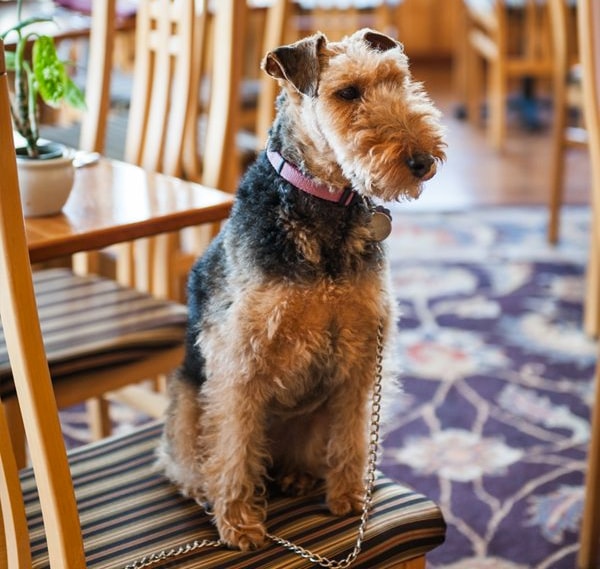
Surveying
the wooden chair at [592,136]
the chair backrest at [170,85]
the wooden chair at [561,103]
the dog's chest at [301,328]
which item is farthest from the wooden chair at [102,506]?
the wooden chair at [561,103]

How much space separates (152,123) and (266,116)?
80 centimetres

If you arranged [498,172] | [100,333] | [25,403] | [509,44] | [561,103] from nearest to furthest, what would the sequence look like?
[25,403]
[100,333]
[561,103]
[498,172]
[509,44]

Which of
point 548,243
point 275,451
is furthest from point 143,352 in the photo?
point 548,243

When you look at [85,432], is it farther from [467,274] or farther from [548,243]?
[548,243]

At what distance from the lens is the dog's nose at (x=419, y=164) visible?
1171 mm

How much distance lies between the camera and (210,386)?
1.35 m

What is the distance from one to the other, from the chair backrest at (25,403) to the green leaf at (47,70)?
51 cm

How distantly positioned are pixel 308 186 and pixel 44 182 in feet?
1.76

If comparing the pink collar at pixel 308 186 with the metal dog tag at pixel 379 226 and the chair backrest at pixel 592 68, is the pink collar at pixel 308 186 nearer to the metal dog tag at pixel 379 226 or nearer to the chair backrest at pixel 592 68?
the metal dog tag at pixel 379 226

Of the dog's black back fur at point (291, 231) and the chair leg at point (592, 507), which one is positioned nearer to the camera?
the dog's black back fur at point (291, 231)

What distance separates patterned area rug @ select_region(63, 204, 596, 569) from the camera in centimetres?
215

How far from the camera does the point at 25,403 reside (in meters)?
1.11

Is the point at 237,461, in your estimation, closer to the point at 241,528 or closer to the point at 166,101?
the point at 241,528

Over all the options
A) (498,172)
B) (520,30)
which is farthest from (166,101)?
(520,30)
